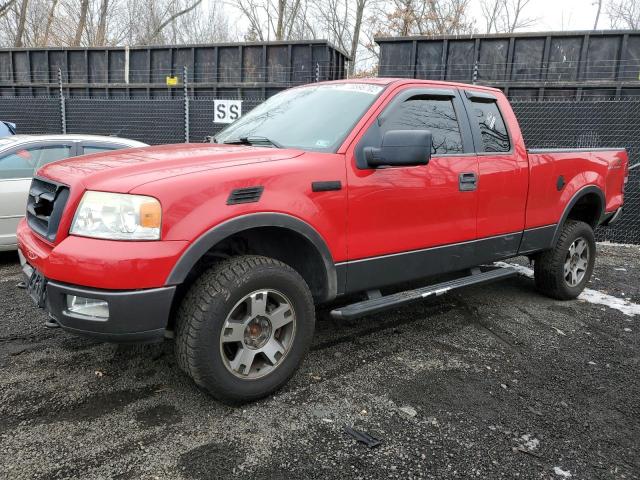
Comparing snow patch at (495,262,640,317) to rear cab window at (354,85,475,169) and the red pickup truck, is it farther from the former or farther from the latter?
rear cab window at (354,85,475,169)

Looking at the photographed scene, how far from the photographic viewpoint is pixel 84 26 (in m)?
26.6

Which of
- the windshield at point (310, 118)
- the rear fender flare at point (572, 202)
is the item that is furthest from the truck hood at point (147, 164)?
the rear fender flare at point (572, 202)

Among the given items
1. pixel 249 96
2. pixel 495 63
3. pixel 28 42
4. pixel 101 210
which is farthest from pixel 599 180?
pixel 28 42

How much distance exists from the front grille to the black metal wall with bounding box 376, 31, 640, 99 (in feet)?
25.5

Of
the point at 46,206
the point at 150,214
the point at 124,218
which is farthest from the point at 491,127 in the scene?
the point at 46,206

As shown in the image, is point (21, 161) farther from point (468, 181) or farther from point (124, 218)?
point (468, 181)

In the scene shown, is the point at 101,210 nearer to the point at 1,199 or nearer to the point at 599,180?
the point at 1,199

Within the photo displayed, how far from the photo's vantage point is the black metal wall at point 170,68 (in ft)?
36.7

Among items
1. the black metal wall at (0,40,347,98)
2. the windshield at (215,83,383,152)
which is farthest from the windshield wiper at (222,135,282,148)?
the black metal wall at (0,40,347,98)

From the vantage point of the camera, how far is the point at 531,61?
9.82 m

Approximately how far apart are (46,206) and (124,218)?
0.89m

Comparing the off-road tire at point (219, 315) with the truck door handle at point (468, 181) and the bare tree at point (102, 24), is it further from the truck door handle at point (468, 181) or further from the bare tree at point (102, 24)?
the bare tree at point (102, 24)

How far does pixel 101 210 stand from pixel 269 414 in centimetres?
146

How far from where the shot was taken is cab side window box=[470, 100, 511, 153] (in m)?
4.19
